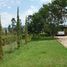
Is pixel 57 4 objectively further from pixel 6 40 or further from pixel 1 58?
pixel 1 58

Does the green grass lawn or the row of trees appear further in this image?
the row of trees

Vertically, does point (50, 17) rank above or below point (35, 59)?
above

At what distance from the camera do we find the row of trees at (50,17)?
67.0 m

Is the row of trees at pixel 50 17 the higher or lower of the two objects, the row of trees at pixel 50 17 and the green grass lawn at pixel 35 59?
the higher

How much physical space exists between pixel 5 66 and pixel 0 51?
418cm

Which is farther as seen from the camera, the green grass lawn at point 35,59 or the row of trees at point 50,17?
the row of trees at point 50,17

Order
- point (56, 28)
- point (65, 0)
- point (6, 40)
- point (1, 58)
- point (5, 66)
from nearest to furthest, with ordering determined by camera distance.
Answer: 1. point (5, 66)
2. point (1, 58)
3. point (6, 40)
4. point (65, 0)
5. point (56, 28)

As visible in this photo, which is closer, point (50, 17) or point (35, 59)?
point (35, 59)

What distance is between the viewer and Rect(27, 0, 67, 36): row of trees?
220 ft

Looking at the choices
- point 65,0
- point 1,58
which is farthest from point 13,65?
point 65,0

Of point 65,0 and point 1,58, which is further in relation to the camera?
point 65,0

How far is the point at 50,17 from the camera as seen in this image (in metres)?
69.3

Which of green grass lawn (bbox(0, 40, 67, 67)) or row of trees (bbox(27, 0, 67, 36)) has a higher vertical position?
row of trees (bbox(27, 0, 67, 36))

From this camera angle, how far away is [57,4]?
220 feet
